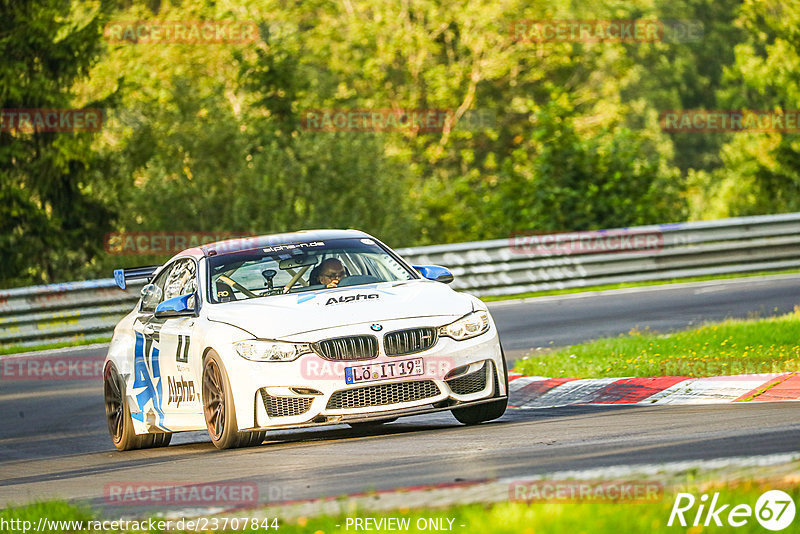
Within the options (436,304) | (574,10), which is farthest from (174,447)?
(574,10)

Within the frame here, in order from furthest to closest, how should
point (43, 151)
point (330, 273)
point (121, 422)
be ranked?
point (43, 151) → point (121, 422) → point (330, 273)

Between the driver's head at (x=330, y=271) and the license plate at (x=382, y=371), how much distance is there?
1372 millimetres

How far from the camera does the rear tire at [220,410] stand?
30.8ft

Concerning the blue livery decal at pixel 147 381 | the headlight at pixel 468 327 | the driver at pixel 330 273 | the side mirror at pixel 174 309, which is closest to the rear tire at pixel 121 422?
the blue livery decal at pixel 147 381

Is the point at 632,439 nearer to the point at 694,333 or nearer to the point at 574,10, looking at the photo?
the point at 694,333

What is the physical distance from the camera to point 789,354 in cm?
1166

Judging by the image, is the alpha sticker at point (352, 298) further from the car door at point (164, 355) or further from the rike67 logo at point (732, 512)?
the rike67 logo at point (732, 512)

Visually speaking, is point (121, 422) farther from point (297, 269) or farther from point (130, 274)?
point (297, 269)

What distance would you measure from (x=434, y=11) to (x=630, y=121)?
25975mm

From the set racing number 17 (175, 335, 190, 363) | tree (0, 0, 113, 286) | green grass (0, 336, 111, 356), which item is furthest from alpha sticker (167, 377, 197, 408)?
tree (0, 0, 113, 286)

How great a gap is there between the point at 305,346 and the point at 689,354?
453cm

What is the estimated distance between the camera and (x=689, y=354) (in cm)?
1244

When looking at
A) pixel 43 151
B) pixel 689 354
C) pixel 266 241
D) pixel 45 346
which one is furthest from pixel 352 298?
pixel 43 151

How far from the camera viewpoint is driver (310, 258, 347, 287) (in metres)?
10.5
